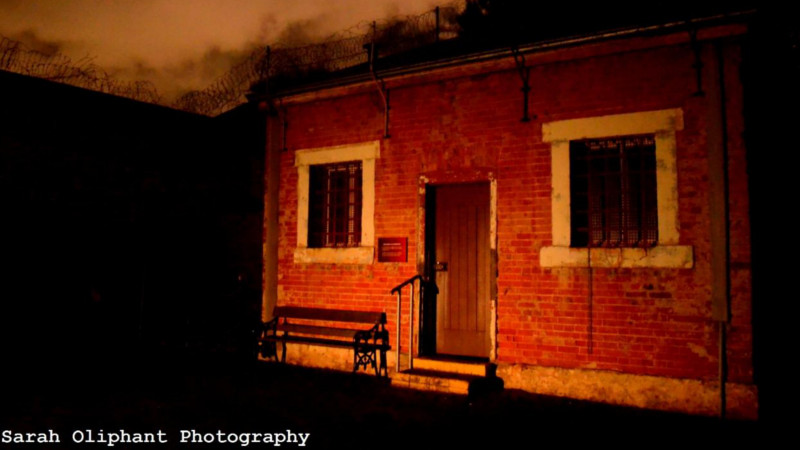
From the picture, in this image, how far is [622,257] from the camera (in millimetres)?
6117

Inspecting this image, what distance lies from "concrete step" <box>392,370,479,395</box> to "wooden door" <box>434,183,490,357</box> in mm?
626

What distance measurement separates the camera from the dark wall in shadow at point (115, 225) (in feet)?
30.0

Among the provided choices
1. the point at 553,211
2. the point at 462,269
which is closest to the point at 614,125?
the point at 553,211

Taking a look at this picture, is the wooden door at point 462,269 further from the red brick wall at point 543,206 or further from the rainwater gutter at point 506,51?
the rainwater gutter at point 506,51

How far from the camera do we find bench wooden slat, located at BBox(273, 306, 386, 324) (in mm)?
7453

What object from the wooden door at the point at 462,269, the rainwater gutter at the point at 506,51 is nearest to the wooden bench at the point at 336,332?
the wooden door at the point at 462,269

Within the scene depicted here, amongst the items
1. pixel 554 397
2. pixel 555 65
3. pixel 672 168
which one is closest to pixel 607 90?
pixel 555 65

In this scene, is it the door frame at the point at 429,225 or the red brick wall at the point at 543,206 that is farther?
the door frame at the point at 429,225

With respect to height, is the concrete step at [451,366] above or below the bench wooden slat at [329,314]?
below

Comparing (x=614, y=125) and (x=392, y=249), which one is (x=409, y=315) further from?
(x=614, y=125)

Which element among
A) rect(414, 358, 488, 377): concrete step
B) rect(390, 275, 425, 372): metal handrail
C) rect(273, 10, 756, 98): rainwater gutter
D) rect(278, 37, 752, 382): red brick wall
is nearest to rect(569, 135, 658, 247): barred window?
rect(278, 37, 752, 382): red brick wall

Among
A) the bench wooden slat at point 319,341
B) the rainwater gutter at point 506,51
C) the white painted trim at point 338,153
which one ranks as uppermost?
the rainwater gutter at point 506,51

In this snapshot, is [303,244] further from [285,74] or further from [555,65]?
[555,65]

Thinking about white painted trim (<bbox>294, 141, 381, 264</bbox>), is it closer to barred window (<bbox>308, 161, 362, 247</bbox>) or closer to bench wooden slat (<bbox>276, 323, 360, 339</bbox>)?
barred window (<bbox>308, 161, 362, 247</bbox>)
